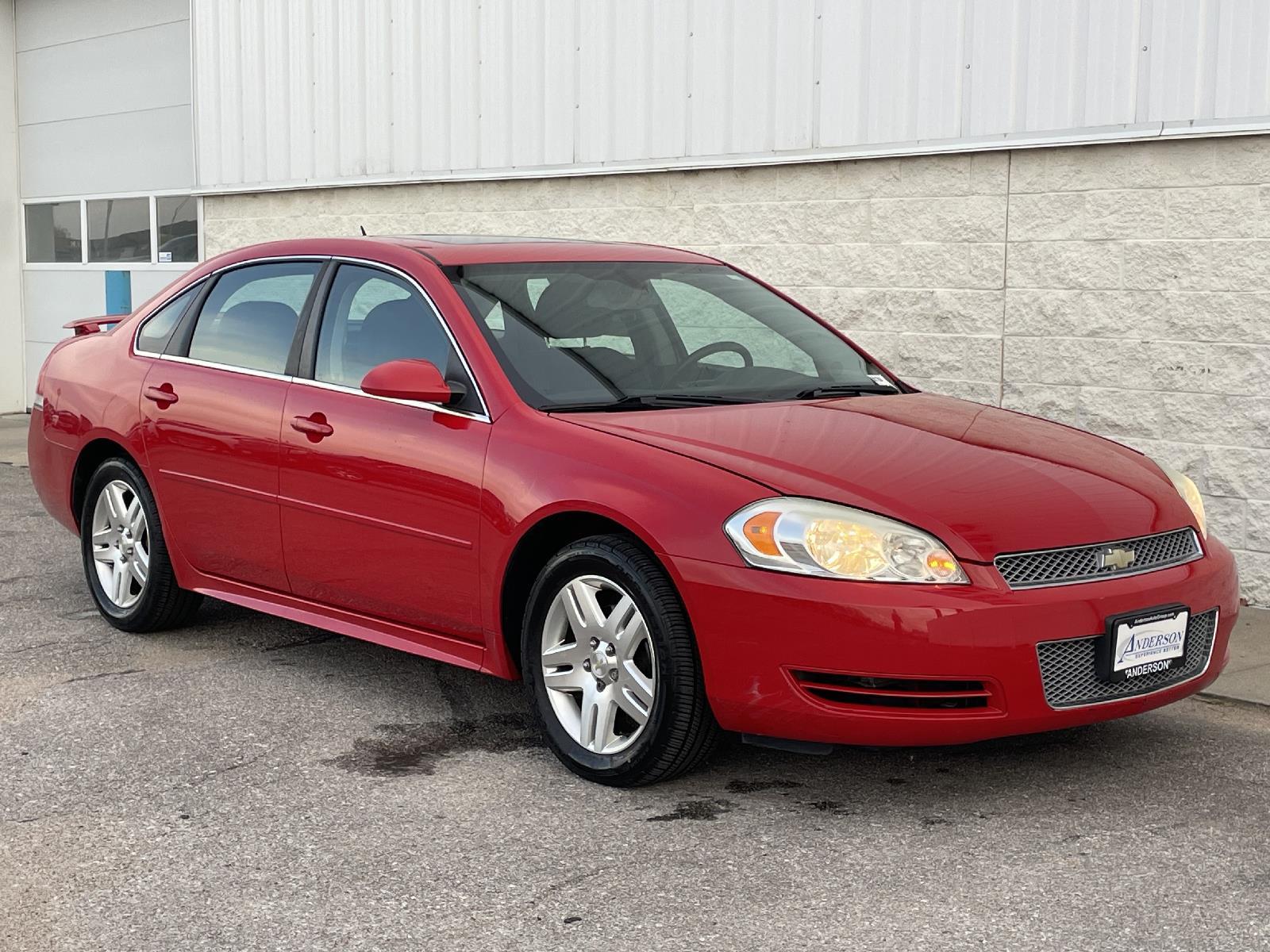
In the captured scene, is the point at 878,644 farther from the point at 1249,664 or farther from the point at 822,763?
the point at 1249,664

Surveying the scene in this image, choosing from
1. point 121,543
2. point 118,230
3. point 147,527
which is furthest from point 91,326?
point 118,230

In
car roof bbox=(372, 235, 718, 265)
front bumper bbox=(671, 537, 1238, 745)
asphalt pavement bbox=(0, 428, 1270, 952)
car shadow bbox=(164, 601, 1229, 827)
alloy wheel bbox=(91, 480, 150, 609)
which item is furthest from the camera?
alloy wheel bbox=(91, 480, 150, 609)

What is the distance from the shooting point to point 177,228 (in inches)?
571

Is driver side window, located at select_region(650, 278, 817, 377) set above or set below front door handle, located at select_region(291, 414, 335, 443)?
above

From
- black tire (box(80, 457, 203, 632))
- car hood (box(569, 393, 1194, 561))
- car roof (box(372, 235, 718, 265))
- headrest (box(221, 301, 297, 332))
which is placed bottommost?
black tire (box(80, 457, 203, 632))

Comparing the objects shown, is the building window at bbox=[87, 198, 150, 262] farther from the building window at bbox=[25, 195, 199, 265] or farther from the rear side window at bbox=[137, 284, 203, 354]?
the rear side window at bbox=[137, 284, 203, 354]

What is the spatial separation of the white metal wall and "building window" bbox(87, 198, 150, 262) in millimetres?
2651

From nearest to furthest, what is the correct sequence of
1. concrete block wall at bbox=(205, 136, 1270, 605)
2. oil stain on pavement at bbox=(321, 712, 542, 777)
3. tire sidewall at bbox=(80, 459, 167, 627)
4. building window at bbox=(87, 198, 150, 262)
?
oil stain on pavement at bbox=(321, 712, 542, 777), tire sidewall at bbox=(80, 459, 167, 627), concrete block wall at bbox=(205, 136, 1270, 605), building window at bbox=(87, 198, 150, 262)

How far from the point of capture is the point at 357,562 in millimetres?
5312

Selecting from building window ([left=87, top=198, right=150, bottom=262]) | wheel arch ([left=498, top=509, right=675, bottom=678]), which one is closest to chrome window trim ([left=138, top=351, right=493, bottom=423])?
wheel arch ([left=498, top=509, right=675, bottom=678])

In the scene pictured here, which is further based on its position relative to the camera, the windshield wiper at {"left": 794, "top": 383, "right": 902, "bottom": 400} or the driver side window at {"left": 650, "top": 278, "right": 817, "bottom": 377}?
the driver side window at {"left": 650, "top": 278, "right": 817, "bottom": 377}

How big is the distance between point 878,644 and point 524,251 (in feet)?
7.31

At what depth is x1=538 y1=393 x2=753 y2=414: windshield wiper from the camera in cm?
495

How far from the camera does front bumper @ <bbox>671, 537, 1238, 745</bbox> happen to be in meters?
4.11
